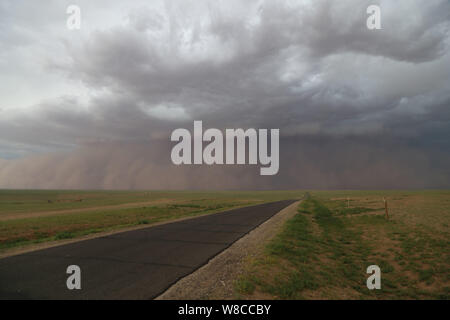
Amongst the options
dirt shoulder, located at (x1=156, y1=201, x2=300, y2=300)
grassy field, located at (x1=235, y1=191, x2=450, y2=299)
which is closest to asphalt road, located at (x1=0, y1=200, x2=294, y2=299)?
dirt shoulder, located at (x1=156, y1=201, x2=300, y2=300)

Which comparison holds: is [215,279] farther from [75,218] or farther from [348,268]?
[75,218]

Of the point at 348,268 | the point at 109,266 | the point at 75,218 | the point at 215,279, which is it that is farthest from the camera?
the point at 75,218

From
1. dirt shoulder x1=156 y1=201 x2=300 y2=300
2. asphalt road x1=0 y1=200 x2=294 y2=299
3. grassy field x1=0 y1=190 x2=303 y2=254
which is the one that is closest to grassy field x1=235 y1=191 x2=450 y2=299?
dirt shoulder x1=156 y1=201 x2=300 y2=300

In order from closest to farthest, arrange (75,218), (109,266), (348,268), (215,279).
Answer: (215,279)
(109,266)
(348,268)
(75,218)

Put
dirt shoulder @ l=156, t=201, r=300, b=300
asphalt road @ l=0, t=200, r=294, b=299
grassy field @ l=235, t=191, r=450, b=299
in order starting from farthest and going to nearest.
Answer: grassy field @ l=235, t=191, r=450, b=299
asphalt road @ l=0, t=200, r=294, b=299
dirt shoulder @ l=156, t=201, r=300, b=300

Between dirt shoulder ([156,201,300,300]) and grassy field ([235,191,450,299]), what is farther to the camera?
grassy field ([235,191,450,299])

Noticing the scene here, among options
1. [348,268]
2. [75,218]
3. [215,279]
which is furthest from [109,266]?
[75,218]

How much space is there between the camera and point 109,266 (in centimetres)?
885

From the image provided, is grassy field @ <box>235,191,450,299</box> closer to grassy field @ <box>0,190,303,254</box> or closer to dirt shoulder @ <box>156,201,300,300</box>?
dirt shoulder @ <box>156,201,300,300</box>

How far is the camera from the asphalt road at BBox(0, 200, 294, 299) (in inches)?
260

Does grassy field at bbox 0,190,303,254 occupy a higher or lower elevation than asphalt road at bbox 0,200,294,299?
lower

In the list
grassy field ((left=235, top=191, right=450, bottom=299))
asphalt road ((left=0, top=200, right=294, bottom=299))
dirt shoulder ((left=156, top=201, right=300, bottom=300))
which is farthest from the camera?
grassy field ((left=235, top=191, right=450, bottom=299))
